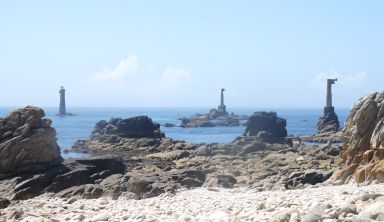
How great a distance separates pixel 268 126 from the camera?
76.6 meters

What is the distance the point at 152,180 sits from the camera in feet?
84.6

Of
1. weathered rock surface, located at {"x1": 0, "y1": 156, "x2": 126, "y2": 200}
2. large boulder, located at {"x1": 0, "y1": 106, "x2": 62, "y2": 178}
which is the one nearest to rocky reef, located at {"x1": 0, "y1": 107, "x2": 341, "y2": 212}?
weathered rock surface, located at {"x1": 0, "y1": 156, "x2": 126, "y2": 200}

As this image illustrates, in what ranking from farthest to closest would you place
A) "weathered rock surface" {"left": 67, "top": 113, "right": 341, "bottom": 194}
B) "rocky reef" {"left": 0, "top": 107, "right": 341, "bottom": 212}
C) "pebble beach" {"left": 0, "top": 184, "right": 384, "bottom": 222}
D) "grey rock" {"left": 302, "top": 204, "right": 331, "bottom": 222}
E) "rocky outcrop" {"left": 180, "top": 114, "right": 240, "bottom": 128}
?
"rocky outcrop" {"left": 180, "top": 114, "right": 240, "bottom": 128} → "weathered rock surface" {"left": 67, "top": 113, "right": 341, "bottom": 194} → "rocky reef" {"left": 0, "top": 107, "right": 341, "bottom": 212} → "pebble beach" {"left": 0, "top": 184, "right": 384, "bottom": 222} → "grey rock" {"left": 302, "top": 204, "right": 331, "bottom": 222}

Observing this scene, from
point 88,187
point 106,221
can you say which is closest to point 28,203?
point 88,187

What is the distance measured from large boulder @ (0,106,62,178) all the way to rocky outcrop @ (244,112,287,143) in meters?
41.7

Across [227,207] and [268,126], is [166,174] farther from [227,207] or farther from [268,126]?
[268,126]

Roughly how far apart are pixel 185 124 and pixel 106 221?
13333cm

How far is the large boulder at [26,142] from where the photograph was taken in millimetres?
31203

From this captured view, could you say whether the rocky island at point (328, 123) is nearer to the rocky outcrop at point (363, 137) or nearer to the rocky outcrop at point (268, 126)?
the rocky outcrop at point (268, 126)

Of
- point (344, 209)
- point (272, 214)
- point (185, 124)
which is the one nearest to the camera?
point (344, 209)

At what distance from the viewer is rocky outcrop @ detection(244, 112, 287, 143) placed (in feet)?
238

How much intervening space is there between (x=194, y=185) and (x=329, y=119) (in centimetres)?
8036

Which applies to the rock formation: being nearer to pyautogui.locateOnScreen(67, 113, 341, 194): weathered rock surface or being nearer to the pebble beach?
pyautogui.locateOnScreen(67, 113, 341, 194): weathered rock surface

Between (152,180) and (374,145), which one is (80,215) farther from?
(374,145)
